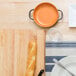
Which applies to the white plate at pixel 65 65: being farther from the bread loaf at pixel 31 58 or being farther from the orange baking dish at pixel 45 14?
the orange baking dish at pixel 45 14

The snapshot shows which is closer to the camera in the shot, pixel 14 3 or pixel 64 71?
pixel 64 71

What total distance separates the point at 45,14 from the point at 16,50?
0.80 feet

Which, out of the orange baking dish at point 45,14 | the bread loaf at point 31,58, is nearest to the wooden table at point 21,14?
the orange baking dish at point 45,14

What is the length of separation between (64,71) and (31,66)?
0.16m

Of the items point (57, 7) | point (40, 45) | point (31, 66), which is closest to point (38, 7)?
point (57, 7)

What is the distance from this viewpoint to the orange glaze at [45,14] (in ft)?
3.80

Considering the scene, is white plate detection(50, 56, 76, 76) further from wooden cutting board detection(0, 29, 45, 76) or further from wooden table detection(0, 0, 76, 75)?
wooden table detection(0, 0, 76, 75)

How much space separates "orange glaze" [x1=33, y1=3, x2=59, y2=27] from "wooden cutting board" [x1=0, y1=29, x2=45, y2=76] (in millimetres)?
89

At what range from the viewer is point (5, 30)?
3.59ft

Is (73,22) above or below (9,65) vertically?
above

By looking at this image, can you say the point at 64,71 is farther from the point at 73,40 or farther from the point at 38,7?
the point at 38,7

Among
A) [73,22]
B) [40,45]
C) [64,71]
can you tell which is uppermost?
[73,22]

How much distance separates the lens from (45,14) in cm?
117

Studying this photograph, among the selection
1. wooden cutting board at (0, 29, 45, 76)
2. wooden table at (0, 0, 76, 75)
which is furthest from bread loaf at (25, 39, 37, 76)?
wooden table at (0, 0, 76, 75)
